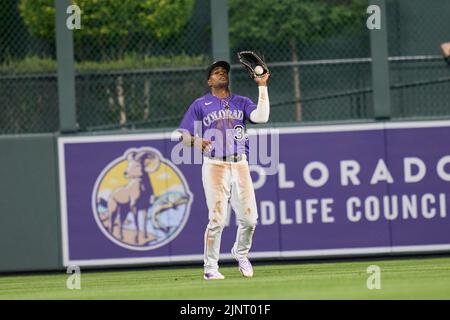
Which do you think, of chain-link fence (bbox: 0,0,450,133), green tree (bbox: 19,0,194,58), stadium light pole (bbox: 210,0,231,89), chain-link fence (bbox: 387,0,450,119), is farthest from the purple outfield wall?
green tree (bbox: 19,0,194,58)

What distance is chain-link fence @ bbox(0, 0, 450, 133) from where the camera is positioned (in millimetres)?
12062

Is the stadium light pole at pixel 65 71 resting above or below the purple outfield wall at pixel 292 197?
above

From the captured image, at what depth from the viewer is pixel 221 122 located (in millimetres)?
9562

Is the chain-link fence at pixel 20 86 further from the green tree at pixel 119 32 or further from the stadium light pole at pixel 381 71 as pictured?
the stadium light pole at pixel 381 71

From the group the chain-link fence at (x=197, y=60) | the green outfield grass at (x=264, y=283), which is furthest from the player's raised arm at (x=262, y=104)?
the chain-link fence at (x=197, y=60)

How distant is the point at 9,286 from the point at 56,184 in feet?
4.95

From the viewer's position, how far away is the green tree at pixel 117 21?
39.8 feet

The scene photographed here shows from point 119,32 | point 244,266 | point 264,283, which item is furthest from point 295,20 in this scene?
point 264,283

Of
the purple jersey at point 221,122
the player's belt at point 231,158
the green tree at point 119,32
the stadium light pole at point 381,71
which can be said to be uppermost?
the green tree at point 119,32

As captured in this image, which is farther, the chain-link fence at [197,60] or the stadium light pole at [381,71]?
the chain-link fence at [197,60]

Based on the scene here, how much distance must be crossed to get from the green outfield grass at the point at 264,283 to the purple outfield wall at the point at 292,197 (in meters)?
0.22

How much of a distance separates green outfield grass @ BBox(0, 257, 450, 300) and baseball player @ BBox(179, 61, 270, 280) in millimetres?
340
